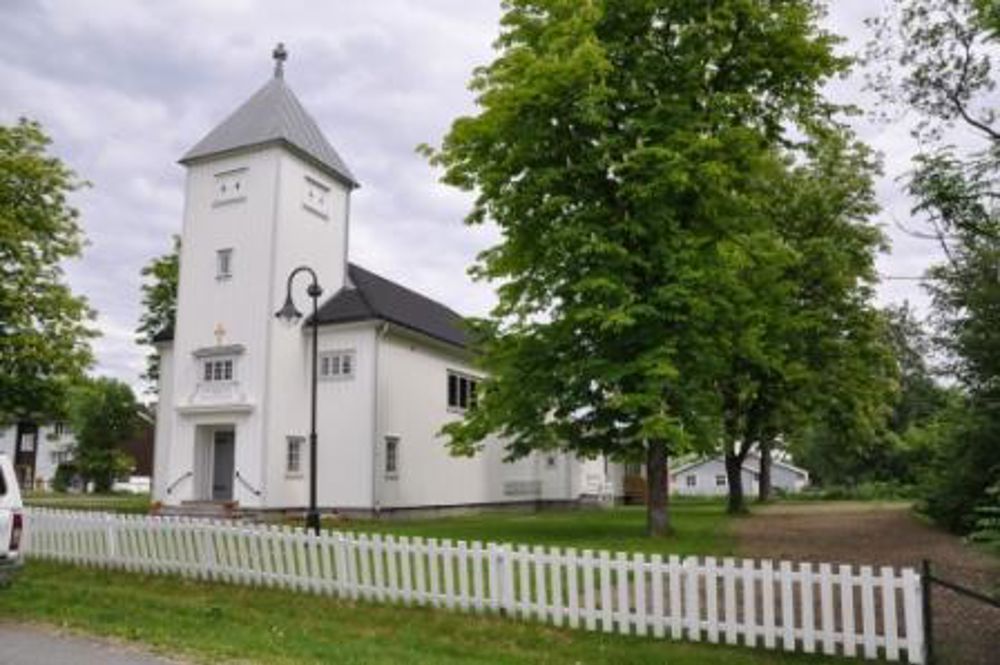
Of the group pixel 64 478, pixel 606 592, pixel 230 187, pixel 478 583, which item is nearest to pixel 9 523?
pixel 478 583

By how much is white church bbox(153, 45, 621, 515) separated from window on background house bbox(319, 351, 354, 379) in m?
0.04

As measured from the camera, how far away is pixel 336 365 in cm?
2783

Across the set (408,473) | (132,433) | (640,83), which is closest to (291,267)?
(408,473)

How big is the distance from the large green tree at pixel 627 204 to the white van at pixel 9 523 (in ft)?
33.9

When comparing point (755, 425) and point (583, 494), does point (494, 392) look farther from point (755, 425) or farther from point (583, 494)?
point (583, 494)

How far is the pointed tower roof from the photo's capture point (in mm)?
28094

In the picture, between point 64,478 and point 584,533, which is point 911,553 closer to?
point 584,533

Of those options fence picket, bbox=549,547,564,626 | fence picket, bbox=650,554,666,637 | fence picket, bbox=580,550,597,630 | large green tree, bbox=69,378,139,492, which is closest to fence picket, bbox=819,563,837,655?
fence picket, bbox=650,554,666,637

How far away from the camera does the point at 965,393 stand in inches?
604

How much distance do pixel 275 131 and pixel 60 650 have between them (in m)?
21.6

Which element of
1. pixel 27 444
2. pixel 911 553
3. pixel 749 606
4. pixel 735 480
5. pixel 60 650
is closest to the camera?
pixel 60 650

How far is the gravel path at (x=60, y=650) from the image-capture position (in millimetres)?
8164

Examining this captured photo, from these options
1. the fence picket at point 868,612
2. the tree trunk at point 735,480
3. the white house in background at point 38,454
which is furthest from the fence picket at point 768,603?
the white house in background at point 38,454

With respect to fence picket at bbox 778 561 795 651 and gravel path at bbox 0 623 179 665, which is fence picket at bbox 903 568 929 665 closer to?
fence picket at bbox 778 561 795 651
